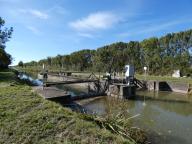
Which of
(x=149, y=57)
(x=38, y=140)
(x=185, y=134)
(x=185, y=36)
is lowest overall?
(x=185, y=134)

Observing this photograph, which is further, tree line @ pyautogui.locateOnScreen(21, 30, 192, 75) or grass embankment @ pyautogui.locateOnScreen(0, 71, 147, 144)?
tree line @ pyautogui.locateOnScreen(21, 30, 192, 75)

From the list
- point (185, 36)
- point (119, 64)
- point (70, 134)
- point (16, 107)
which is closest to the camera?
point (70, 134)

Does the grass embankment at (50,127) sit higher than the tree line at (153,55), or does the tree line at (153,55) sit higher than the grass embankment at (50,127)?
the tree line at (153,55)

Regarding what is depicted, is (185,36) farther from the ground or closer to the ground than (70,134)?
farther from the ground

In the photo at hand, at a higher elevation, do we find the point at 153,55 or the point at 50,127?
the point at 153,55

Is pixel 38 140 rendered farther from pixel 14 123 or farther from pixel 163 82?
pixel 163 82

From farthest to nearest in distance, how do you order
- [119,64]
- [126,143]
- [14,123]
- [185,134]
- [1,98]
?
[119,64] → [185,134] → [1,98] → [14,123] → [126,143]

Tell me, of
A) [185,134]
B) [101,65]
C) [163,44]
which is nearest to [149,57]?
[163,44]

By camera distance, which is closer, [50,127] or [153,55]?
[50,127]

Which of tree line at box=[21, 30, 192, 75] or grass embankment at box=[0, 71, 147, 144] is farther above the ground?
tree line at box=[21, 30, 192, 75]

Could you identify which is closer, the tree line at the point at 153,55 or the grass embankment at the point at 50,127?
the grass embankment at the point at 50,127

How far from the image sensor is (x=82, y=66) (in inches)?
3280

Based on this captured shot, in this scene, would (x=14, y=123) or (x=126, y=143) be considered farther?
(x=14, y=123)

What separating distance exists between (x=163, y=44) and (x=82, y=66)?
33.8 metres
